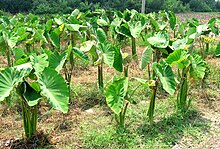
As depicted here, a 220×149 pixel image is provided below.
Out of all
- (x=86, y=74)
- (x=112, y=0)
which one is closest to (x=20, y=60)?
(x=86, y=74)

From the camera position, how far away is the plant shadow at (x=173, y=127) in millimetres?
2865

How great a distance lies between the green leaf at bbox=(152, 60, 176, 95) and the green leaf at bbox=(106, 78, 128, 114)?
1.01 feet

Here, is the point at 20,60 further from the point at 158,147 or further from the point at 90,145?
the point at 158,147

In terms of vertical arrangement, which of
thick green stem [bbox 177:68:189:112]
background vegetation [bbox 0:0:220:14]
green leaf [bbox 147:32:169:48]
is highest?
green leaf [bbox 147:32:169:48]

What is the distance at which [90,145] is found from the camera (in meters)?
2.70

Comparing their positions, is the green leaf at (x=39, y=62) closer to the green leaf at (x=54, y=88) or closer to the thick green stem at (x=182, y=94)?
the green leaf at (x=54, y=88)

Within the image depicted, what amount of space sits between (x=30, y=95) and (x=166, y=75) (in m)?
1.23

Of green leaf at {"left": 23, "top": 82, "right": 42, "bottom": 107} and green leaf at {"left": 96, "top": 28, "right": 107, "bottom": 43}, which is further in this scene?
green leaf at {"left": 96, "top": 28, "right": 107, "bottom": 43}

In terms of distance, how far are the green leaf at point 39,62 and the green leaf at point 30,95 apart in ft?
0.47

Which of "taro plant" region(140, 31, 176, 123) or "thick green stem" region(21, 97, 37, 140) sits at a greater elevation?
"taro plant" region(140, 31, 176, 123)

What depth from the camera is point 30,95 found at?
238 cm

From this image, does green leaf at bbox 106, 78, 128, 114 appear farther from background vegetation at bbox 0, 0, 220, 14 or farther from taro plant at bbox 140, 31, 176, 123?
background vegetation at bbox 0, 0, 220, 14

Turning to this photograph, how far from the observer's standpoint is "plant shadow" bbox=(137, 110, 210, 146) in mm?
2865

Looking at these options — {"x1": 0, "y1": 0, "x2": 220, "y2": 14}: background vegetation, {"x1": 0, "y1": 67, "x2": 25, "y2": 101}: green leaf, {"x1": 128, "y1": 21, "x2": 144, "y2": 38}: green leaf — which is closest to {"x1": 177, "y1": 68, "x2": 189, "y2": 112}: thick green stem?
{"x1": 128, "y1": 21, "x2": 144, "y2": 38}: green leaf
